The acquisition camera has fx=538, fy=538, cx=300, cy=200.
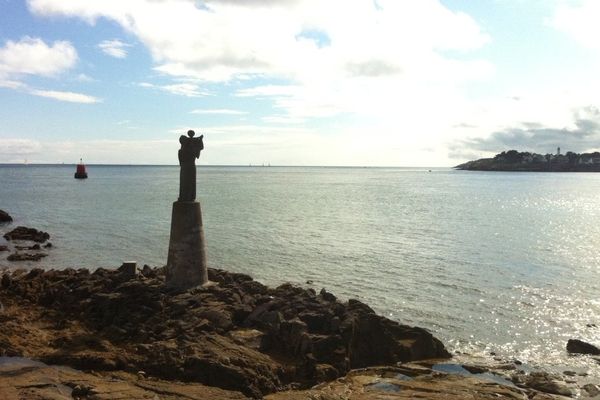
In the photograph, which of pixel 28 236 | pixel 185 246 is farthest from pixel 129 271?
pixel 28 236

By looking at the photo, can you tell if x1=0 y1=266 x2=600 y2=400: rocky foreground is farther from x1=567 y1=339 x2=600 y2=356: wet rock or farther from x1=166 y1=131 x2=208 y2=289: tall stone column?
x1=567 y1=339 x2=600 y2=356: wet rock

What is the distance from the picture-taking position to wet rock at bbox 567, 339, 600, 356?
16211mm

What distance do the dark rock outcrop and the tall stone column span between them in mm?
507

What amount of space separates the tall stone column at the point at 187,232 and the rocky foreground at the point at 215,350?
660 millimetres

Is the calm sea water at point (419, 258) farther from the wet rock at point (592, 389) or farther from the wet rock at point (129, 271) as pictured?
the wet rock at point (129, 271)

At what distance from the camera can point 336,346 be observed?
45.1 ft

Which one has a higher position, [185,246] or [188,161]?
[188,161]

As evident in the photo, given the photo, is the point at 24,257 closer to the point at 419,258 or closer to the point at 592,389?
the point at 419,258

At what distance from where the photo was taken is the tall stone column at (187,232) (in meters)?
17.6

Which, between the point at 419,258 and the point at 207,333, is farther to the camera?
the point at 419,258

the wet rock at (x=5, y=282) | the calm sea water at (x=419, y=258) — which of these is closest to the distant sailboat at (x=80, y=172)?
the calm sea water at (x=419, y=258)

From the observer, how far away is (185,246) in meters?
17.5

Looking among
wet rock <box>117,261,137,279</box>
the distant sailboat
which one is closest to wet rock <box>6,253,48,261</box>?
wet rock <box>117,261,137,279</box>

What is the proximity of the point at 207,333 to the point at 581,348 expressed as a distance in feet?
36.9
